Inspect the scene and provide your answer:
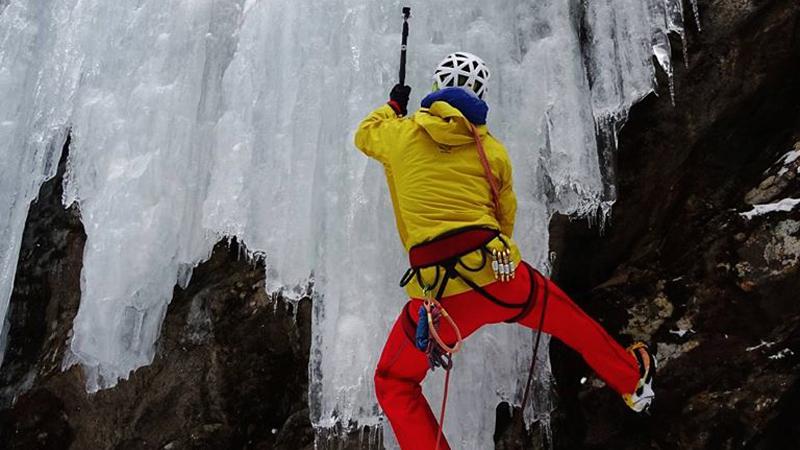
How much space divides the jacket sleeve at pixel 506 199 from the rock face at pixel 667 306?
75 centimetres

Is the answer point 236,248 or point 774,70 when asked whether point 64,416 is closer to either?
point 236,248

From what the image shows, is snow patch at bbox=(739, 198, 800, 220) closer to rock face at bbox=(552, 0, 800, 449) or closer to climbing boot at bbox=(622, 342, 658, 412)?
rock face at bbox=(552, 0, 800, 449)

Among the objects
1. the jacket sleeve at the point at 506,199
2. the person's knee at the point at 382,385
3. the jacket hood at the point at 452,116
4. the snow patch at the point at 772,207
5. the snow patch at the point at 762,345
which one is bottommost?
the person's knee at the point at 382,385

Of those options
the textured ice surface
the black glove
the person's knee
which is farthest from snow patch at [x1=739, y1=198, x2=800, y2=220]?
the person's knee

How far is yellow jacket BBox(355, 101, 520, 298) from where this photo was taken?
9.02 feet

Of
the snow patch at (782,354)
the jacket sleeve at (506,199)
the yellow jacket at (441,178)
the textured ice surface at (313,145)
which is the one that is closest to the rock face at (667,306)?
the snow patch at (782,354)

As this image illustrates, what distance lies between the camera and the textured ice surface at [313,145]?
3518 millimetres

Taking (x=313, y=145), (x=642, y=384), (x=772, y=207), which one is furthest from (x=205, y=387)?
(x=772, y=207)

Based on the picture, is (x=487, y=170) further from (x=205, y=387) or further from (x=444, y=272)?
(x=205, y=387)

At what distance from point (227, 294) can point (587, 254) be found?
2259mm

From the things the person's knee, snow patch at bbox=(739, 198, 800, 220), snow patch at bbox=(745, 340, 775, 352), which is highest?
snow patch at bbox=(739, 198, 800, 220)

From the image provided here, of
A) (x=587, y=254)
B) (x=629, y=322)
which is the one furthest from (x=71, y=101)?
(x=629, y=322)

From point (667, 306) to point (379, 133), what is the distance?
5.51 feet

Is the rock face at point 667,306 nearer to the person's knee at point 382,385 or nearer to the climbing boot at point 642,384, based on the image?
the climbing boot at point 642,384
